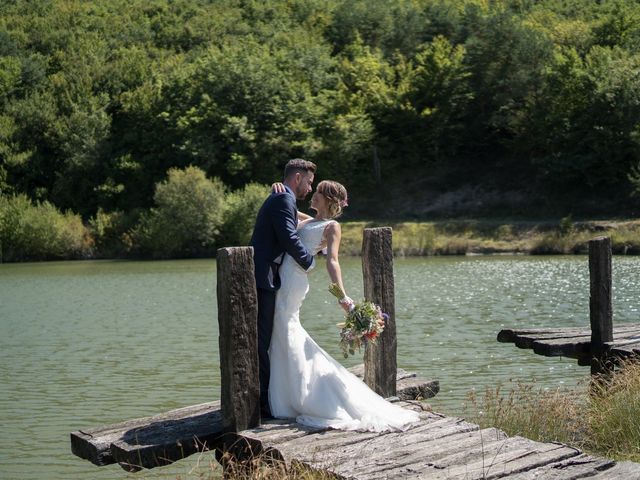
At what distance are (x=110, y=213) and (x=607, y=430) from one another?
50.7 m

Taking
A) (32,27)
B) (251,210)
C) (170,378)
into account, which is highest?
(32,27)

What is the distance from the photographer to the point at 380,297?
31.4ft

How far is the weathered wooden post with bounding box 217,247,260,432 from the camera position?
8297mm

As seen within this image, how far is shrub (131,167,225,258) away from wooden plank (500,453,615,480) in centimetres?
4366

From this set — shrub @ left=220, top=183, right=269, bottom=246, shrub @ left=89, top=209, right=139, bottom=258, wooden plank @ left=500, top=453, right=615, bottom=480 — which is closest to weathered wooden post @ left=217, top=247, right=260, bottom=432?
wooden plank @ left=500, top=453, right=615, bottom=480

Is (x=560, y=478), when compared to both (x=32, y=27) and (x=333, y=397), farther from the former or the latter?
(x=32, y=27)

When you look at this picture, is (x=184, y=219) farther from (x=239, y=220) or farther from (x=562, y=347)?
(x=562, y=347)

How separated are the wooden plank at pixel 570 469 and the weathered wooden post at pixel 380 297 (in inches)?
97.7

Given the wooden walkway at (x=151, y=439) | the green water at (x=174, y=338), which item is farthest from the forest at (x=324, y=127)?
the wooden walkway at (x=151, y=439)

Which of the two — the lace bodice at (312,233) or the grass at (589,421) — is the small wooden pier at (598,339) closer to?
the grass at (589,421)

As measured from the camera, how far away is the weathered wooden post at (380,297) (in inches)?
373

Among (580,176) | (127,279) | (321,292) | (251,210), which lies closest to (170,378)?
(321,292)

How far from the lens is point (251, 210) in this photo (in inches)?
2008

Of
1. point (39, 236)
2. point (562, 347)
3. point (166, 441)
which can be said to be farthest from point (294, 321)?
point (39, 236)
